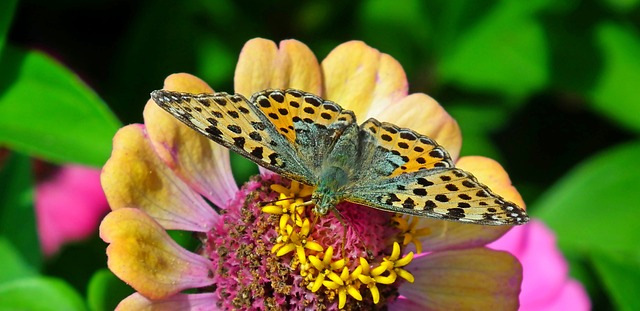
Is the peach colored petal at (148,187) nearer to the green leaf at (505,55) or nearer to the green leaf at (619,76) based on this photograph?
the green leaf at (505,55)

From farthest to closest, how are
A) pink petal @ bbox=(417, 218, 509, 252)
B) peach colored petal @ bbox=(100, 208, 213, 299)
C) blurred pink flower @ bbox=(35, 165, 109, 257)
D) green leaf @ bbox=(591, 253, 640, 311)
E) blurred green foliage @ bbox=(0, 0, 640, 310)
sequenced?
blurred pink flower @ bbox=(35, 165, 109, 257)
blurred green foliage @ bbox=(0, 0, 640, 310)
green leaf @ bbox=(591, 253, 640, 311)
pink petal @ bbox=(417, 218, 509, 252)
peach colored petal @ bbox=(100, 208, 213, 299)

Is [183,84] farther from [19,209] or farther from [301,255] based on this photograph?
[19,209]

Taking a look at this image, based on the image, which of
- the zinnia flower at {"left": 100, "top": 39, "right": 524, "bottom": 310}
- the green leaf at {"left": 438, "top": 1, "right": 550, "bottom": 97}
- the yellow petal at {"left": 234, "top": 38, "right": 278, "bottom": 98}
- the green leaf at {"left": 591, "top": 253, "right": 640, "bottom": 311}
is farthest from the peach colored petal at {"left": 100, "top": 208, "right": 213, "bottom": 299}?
the green leaf at {"left": 438, "top": 1, "right": 550, "bottom": 97}

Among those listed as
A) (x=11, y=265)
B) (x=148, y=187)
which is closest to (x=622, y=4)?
(x=148, y=187)

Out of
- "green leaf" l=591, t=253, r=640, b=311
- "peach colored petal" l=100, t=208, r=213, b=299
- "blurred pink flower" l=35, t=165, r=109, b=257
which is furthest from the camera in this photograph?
"blurred pink flower" l=35, t=165, r=109, b=257

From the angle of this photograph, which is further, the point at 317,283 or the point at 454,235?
the point at 454,235

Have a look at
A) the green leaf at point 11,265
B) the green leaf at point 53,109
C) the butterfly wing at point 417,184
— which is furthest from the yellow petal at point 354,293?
the green leaf at point 11,265

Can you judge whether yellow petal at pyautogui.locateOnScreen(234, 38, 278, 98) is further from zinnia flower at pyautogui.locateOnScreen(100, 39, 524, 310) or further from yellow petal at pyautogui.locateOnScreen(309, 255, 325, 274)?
yellow petal at pyautogui.locateOnScreen(309, 255, 325, 274)

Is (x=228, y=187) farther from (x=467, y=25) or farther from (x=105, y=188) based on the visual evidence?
(x=467, y=25)
